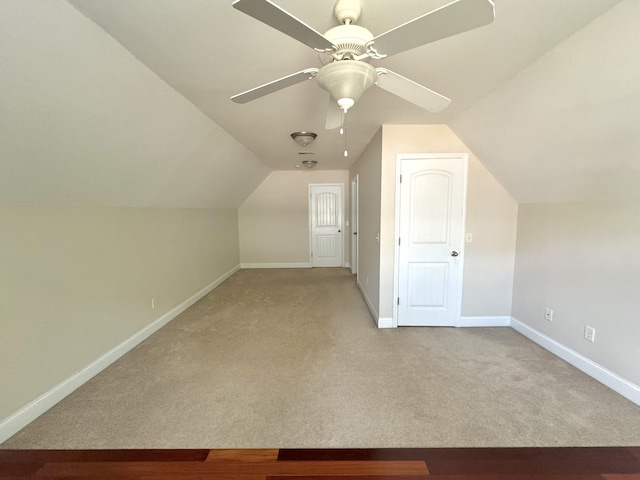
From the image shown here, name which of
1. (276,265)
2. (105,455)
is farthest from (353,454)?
(276,265)

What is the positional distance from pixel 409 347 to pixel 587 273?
1.68 meters

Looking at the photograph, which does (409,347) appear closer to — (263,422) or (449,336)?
(449,336)

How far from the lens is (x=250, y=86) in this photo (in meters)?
2.02

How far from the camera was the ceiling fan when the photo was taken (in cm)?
85

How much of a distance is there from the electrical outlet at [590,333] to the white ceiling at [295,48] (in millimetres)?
2170

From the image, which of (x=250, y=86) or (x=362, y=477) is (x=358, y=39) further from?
(x=362, y=477)

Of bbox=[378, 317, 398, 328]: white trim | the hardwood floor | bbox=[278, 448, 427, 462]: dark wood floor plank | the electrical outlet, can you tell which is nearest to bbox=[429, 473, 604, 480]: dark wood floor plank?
the hardwood floor

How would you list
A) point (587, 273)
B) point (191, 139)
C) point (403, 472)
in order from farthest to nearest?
point (191, 139), point (587, 273), point (403, 472)

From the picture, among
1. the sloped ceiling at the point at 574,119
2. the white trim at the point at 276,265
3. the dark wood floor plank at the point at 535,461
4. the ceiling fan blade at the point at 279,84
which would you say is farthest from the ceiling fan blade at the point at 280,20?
the white trim at the point at 276,265

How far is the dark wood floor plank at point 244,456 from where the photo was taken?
138cm

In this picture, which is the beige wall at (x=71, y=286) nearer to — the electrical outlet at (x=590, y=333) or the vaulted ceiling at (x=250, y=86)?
the vaulted ceiling at (x=250, y=86)

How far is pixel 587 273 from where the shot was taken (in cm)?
230

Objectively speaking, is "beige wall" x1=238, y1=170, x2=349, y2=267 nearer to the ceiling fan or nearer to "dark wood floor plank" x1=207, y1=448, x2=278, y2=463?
the ceiling fan

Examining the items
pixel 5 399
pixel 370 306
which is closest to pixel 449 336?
pixel 370 306
